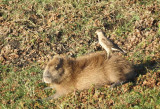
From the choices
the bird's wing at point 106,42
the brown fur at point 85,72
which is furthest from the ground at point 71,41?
the bird's wing at point 106,42

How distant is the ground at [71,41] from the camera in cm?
505

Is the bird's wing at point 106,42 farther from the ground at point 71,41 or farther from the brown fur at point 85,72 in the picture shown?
the brown fur at point 85,72

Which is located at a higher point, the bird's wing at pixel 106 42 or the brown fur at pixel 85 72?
the bird's wing at pixel 106 42

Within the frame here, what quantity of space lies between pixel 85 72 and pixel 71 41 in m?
2.20

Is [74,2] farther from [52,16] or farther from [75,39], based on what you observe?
[75,39]

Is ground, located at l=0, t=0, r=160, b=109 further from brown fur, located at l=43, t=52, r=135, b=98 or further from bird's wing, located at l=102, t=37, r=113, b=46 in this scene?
bird's wing, located at l=102, t=37, r=113, b=46

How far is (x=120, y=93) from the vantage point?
4961 mm

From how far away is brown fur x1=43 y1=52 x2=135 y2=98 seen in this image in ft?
16.8

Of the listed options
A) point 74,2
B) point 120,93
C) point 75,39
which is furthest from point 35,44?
point 120,93

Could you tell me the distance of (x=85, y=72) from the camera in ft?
17.3

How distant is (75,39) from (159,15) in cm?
233

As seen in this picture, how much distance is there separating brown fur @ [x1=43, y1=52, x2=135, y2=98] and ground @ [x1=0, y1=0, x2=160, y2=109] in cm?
17

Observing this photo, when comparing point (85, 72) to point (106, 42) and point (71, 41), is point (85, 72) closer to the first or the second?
point (106, 42)

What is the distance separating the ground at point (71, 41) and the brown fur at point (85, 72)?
6.6 inches
